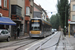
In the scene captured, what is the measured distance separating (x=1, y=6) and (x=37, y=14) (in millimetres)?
31299

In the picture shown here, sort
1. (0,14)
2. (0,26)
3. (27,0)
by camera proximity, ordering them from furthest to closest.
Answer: (27,0) → (0,26) → (0,14)

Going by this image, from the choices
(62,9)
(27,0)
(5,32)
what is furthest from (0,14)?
(62,9)

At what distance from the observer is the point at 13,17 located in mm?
23094

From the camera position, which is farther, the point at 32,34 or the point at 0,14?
the point at 32,34

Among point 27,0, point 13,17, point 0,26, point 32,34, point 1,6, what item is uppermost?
point 27,0

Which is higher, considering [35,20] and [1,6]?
[1,6]

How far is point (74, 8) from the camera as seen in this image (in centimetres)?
4447

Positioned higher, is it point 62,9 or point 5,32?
point 62,9

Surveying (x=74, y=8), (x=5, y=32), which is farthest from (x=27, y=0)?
(x=74, y=8)

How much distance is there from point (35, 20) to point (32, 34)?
231 cm

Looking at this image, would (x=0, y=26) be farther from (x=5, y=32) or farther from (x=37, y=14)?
(x=37, y=14)

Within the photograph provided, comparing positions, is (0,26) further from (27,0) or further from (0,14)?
(27,0)

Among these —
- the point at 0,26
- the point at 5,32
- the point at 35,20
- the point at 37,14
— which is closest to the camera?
Answer: the point at 5,32

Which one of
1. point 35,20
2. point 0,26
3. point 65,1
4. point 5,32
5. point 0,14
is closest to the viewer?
point 5,32
